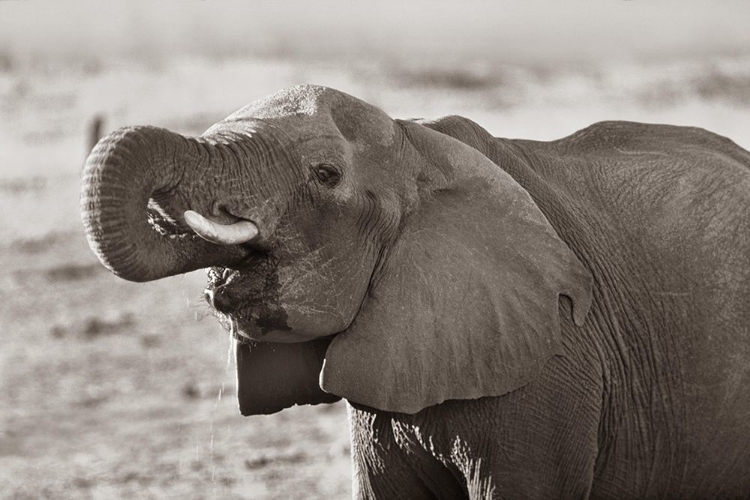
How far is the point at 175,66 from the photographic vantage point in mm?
25359

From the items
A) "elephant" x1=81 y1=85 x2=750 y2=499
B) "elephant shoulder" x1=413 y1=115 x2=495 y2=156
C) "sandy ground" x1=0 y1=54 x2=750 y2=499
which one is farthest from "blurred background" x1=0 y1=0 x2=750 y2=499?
"elephant shoulder" x1=413 y1=115 x2=495 y2=156

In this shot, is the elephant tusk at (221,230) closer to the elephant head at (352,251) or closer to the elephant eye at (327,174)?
the elephant head at (352,251)

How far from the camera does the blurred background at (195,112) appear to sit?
952 cm

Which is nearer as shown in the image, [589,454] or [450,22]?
[589,454]

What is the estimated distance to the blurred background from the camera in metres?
9.52

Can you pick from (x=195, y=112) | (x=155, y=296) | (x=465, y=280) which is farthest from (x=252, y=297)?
(x=195, y=112)

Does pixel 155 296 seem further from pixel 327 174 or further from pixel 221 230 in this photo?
pixel 221 230

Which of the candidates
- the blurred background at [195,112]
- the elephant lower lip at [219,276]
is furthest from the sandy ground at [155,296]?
the elephant lower lip at [219,276]

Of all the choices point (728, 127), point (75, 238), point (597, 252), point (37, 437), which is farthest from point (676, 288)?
point (728, 127)

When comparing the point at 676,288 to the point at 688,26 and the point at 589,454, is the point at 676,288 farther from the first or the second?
the point at 688,26

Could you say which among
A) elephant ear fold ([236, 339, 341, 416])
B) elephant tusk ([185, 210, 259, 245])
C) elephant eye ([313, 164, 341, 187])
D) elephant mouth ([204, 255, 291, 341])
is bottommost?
elephant ear fold ([236, 339, 341, 416])

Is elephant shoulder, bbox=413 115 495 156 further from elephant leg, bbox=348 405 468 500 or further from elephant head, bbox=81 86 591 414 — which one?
elephant leg, bbox=348 405 468 500

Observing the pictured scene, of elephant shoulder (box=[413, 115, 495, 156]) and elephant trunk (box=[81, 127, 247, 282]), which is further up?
elephant shoulder (box=[413, 115, 495, 156])

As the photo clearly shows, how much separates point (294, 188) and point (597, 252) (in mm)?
1242
